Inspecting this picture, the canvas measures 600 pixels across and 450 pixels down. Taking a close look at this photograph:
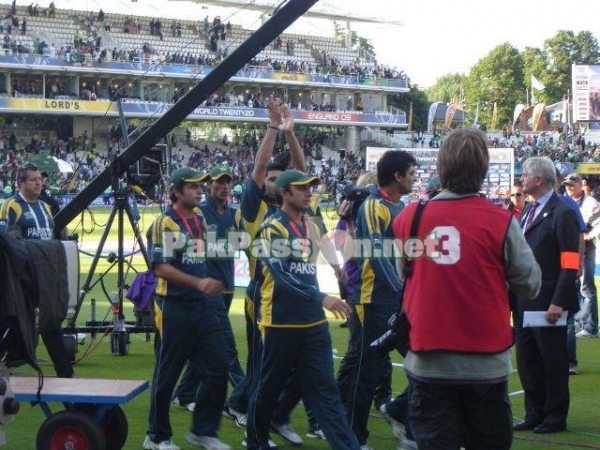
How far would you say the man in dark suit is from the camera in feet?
24.1

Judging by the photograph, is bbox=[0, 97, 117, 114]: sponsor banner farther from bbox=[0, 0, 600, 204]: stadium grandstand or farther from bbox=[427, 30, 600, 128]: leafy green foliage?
bbox=[427, 30, 600, 128]: leafy green foliage

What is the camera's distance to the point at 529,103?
10875 centimetres

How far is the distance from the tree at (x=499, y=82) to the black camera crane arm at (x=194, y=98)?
99500 mm

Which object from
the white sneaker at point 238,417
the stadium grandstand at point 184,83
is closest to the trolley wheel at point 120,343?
the white sneaker at point 238,417

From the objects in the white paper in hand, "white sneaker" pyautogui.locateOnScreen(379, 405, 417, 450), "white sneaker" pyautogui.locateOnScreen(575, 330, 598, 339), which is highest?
the white paper in hand

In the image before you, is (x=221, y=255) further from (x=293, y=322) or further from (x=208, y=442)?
(x=293, y=322)

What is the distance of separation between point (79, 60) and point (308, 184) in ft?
191

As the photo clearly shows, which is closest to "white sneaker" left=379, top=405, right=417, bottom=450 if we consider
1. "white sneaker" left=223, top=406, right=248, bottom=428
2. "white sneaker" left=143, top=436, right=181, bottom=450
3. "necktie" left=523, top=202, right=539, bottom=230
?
"white sneaker" left=223, top=406, right=248, bottom=428

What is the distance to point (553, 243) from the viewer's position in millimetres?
7477

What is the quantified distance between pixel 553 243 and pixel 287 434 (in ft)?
8.04

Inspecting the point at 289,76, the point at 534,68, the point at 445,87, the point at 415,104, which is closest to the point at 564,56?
the point at 534,68

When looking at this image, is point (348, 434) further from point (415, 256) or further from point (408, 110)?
point (408, 110)

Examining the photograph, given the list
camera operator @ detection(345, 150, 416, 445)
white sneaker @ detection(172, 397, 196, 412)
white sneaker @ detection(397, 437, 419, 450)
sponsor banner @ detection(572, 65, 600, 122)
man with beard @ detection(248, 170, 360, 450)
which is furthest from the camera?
sponsor banner @ detection(572, 65, 600, 122)

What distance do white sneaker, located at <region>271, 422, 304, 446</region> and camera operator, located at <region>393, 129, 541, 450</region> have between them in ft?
10.6
